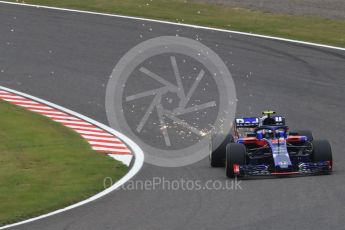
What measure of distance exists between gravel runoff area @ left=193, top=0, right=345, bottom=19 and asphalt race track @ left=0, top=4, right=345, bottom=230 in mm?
3501

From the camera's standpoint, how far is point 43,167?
17.3m

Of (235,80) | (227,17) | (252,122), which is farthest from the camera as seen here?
(227,17)

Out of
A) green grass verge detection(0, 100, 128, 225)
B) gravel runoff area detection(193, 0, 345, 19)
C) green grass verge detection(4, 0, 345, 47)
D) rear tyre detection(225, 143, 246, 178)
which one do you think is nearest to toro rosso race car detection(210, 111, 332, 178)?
rear tyre detection(225, 143, 246, 178)

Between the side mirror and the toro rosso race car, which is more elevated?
the side mirror

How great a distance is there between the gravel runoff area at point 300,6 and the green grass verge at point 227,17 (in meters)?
0.46

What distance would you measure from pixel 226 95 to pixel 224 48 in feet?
15.8

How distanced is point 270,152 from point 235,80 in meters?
8.61

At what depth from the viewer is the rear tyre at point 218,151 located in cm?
1705

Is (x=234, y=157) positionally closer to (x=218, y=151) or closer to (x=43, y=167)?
(x=218, y=151)

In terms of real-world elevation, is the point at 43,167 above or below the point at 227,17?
below

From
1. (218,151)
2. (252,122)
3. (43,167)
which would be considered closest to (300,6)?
(252,122)

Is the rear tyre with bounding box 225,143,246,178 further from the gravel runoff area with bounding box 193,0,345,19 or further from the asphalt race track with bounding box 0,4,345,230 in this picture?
the gravel runoff area with bounding box 193,0,345,19

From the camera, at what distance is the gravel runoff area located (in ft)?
105

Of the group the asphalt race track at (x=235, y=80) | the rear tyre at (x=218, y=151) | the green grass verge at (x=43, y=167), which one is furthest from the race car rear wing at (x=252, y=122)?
the green grass verge at (x=43, y=167)
